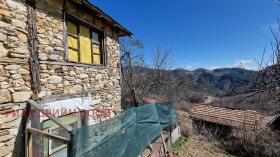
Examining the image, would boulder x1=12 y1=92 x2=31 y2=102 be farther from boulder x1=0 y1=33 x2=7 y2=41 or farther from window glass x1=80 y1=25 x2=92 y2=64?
window glass x1=80 y1=25 x2=92 y2=64

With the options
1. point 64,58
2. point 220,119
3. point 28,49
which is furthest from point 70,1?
point 220,119

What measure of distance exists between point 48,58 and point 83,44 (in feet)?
4.96

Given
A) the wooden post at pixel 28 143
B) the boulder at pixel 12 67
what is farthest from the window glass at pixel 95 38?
the wooden post at pixel 28 143

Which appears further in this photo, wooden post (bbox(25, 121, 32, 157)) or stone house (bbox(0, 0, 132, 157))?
wooden post (bbox(25, 121, 32, 157))

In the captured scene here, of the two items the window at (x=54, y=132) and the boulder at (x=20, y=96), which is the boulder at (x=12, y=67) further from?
the window at (x=54, y=132)

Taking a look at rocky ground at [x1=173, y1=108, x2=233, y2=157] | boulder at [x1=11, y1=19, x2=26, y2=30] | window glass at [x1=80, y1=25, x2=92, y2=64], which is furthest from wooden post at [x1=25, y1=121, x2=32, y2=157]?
rocky ground at [x1=173, y1=108, x2=233, y2=157]

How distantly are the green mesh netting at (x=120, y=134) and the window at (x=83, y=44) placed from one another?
208 cm

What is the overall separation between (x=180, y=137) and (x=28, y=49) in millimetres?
9213

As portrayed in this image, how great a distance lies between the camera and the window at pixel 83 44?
192 inches

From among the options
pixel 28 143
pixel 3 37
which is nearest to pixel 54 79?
pixel 3 37

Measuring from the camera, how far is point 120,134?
441 cm

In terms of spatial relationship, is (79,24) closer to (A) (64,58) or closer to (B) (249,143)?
(A) (64,58)

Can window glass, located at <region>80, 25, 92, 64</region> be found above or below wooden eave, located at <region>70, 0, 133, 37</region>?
below

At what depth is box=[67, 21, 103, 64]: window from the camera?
4.87 metres
